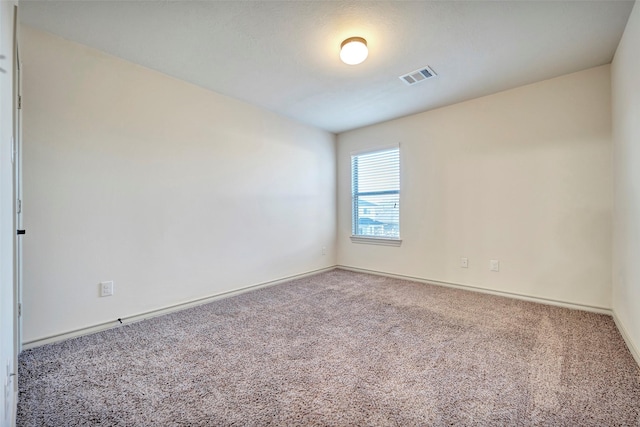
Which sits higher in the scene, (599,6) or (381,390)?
(599,6)

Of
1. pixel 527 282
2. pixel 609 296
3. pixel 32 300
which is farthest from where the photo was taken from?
pixel 527 282

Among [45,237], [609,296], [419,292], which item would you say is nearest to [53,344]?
[45,237]

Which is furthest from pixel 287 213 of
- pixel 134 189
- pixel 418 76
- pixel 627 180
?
pixel 627 180

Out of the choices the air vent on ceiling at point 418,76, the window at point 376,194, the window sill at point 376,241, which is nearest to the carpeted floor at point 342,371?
the window sill at point 376,241

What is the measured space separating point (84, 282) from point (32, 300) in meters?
0.30

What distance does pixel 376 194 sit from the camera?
4.34 meters

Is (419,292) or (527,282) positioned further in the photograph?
(419,292)

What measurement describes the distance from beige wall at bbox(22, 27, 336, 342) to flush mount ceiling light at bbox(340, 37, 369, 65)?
1.62 meters

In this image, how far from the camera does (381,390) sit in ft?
5.09

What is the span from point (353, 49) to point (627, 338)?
9.49ft

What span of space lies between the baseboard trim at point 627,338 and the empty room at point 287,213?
0.03 metres

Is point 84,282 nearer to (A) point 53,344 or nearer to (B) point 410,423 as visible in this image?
(A) point 53,344

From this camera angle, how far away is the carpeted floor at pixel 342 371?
1.37 metres

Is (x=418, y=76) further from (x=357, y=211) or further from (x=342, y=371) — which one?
(x=342, y=371)
